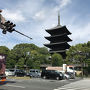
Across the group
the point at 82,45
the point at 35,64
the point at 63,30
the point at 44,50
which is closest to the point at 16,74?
the point at 35,64

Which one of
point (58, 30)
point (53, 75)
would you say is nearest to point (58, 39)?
point (58, 30)

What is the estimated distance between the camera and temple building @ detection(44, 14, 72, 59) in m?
60.1

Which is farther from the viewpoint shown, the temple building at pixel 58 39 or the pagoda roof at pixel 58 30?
the pagoda roof at pixel 58 30

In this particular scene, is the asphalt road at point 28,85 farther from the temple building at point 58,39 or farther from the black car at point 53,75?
the temple building at point 58,39

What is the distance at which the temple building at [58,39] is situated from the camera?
6009 cm

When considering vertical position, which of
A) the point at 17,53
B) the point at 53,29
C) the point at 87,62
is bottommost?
the point at 87,62

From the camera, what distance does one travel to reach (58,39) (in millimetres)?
63031

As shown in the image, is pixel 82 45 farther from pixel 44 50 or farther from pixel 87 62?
pixel 44 50

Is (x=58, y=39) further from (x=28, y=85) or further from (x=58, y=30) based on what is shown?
(x=28, y=85)

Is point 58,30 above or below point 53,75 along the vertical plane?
above

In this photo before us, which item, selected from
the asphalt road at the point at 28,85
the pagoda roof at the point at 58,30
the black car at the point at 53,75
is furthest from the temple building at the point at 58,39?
the asphalt road at the point at 28,85

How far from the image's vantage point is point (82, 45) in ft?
147

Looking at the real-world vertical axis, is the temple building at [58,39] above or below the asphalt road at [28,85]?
above

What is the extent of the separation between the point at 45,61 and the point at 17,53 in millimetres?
12724
